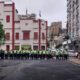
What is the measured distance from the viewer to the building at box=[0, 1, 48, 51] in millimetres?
86438

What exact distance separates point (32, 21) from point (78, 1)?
1500 cm

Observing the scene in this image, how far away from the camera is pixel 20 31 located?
287 ft

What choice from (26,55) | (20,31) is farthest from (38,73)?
(20,31)

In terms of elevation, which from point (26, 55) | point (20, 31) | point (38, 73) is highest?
point (20, 31)

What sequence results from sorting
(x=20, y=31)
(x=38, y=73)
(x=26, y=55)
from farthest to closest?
(x=20, y=31) < (x=26, y=55) < (x=38, y=73)

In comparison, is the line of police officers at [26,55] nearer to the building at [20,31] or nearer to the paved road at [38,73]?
the building at [20,31]

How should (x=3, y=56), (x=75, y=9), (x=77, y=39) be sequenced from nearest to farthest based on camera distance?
(x=3, y=56) < (x=77, y=39) < (x=75, y=9)

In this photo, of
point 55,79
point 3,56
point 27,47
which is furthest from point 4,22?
point 55,79

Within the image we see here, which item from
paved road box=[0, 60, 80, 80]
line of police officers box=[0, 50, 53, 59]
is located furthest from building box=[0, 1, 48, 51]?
paved road box=[0, 60, 80, 80]

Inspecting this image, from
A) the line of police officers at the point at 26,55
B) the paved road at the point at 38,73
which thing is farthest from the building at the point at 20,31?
the paved road at the point at 38,73

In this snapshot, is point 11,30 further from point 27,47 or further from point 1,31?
point 1,31

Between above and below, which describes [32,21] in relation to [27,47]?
above

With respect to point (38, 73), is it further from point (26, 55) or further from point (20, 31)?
point (20, 31)

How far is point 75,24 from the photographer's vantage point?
99438 millimetres
